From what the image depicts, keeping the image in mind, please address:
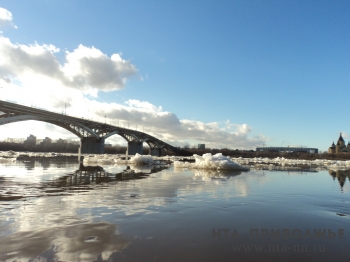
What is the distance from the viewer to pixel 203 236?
5.29 m

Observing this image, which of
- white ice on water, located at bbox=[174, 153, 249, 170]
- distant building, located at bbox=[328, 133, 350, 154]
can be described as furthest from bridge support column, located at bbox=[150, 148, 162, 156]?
distant building, located at bbox=[328, 133, 350, 154]

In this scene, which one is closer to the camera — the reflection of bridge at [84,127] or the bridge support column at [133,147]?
the reflection of bridge at [84,127]

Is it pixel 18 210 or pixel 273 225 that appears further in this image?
pixel 18 210

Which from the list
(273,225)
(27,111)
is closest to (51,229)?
(273,225)

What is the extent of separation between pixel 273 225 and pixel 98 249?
4455 millimetres

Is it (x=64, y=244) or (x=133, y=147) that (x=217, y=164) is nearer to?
(x=64, y=244)

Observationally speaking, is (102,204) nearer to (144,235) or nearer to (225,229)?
(144,235)

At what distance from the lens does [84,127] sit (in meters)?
83.6

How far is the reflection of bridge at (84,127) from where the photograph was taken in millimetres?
58281

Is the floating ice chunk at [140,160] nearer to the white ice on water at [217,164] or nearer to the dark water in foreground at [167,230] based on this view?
the white ice on water at [217,164]

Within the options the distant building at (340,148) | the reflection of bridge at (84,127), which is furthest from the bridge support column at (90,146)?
the distant building at (340,148)

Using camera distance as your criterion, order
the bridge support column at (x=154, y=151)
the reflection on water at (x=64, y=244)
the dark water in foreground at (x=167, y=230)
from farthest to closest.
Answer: the bridge support column at (x=154, y=151) → the dark water in foreground at (x=167, y=230) → the reflection on water at (x=64, y=244)

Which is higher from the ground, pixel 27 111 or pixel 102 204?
pixel 27 111

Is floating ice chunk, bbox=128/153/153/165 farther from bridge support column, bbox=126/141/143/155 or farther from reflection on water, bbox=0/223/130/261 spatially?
bridge support column, bbox=126/141/143/155
